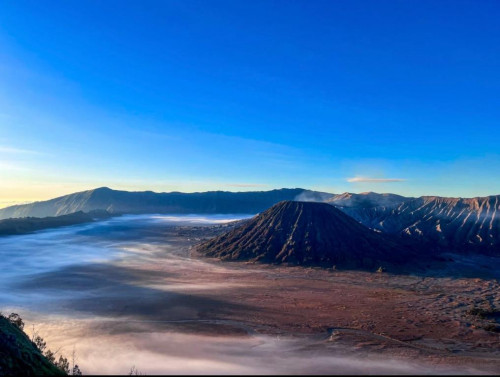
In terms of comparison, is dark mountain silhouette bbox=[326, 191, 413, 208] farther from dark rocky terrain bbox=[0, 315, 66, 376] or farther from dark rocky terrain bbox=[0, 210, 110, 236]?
dark rocky terrain bbox=[0, 315, 66, 376]

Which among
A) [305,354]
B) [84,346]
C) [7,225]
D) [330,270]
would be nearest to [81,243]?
[7,225]

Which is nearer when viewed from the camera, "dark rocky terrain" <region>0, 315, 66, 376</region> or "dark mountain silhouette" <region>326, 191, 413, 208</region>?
"dark rocky terrain" <region>0, 315, 66, 376</region>

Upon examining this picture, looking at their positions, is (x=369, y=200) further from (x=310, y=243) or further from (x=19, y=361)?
(x=19, y=361)

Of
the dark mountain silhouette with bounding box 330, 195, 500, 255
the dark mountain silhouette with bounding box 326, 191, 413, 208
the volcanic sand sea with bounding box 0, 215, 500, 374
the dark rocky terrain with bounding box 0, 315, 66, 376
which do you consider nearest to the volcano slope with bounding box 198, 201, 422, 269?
the volcanic sand sea with bounding box 0, 215, 500, 374

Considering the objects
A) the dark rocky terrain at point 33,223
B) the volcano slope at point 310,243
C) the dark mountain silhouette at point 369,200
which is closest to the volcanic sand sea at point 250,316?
the volcano slope at point 310,243

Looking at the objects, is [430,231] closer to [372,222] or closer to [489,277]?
[372,222]
